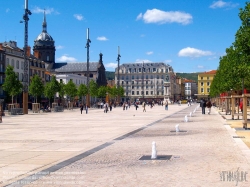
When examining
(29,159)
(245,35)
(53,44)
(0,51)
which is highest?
(53,44)

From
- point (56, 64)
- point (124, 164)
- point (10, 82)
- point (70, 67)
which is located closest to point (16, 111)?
point (10, 82)

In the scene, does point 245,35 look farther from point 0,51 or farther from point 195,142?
point 0,51

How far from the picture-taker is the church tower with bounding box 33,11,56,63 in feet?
465

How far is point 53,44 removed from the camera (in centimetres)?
14438

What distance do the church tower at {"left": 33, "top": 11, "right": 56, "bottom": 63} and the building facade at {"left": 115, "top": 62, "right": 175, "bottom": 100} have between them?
121ft

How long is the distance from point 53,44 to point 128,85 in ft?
147

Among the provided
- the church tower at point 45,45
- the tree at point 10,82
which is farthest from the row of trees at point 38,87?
the church tower at point 45,45

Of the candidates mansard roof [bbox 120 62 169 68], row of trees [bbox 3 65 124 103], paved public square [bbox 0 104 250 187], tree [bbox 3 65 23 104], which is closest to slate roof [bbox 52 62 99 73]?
mansard roof [bbox 120 62 169 68]

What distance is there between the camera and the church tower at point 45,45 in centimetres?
14174

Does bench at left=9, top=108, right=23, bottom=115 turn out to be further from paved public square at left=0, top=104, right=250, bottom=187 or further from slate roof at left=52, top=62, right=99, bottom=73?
slate roof at left=52, top=62, right=99, bottom=73

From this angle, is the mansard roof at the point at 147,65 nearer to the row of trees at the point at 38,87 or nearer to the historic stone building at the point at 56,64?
the historic stone building at the point at 56,64

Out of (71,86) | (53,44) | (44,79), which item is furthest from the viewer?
(53,44)

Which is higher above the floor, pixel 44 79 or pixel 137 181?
pixel 44 79

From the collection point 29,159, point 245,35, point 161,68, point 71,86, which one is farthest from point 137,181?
point 161,68
